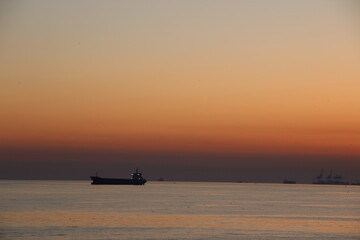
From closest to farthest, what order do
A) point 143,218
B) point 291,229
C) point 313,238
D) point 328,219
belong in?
point 313,238, point 291,229, point 143,218, point 328,219

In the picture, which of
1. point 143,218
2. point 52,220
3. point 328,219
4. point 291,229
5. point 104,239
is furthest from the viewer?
point 328,219

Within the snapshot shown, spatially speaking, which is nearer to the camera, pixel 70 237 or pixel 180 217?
pixel 70 237

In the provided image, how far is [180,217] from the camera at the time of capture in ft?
352

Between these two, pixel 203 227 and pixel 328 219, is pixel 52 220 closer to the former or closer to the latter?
pixel 203 227

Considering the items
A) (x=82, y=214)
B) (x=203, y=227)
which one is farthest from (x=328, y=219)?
(x=82, y=214)

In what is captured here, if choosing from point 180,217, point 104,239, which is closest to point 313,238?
point 104,239

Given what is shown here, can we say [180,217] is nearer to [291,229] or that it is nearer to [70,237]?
[291,229]

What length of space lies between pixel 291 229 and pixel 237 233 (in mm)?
10838

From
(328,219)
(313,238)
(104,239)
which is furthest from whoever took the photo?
(328,219)

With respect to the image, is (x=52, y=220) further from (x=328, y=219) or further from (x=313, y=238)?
(x=328, y=219)

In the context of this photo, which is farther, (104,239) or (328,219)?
(328,219)

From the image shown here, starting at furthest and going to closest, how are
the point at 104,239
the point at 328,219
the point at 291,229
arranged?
the point at 328,219, the point at 291,229, the point at 104,239

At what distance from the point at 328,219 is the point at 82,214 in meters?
43.2

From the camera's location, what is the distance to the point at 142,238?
75500mm
